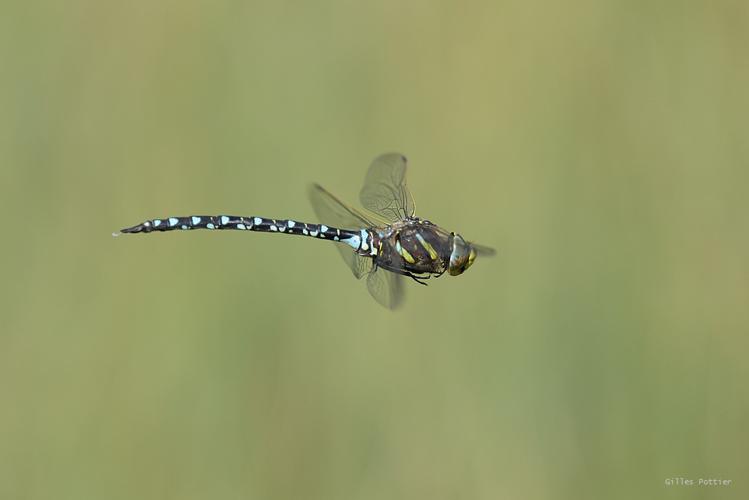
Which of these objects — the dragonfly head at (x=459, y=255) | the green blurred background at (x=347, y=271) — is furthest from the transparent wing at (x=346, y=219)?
the green blurred background at (x=347, y=271)

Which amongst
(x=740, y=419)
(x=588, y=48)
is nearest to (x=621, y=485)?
(x=740, y=419)

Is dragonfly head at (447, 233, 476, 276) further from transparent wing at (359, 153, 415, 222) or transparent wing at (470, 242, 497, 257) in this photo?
transparent wing at (359, 153, 415, 222)

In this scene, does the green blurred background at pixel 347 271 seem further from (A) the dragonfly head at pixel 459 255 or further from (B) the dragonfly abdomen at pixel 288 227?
(A) the dragonfly head at pixel 459 255

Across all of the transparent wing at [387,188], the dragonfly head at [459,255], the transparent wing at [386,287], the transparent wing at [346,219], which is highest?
the transparent wing at [387,188]

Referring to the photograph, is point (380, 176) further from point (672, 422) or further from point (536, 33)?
point (536, 33)

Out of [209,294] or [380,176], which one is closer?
[380,176]

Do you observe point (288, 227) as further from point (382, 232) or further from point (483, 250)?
point (483, 250)
